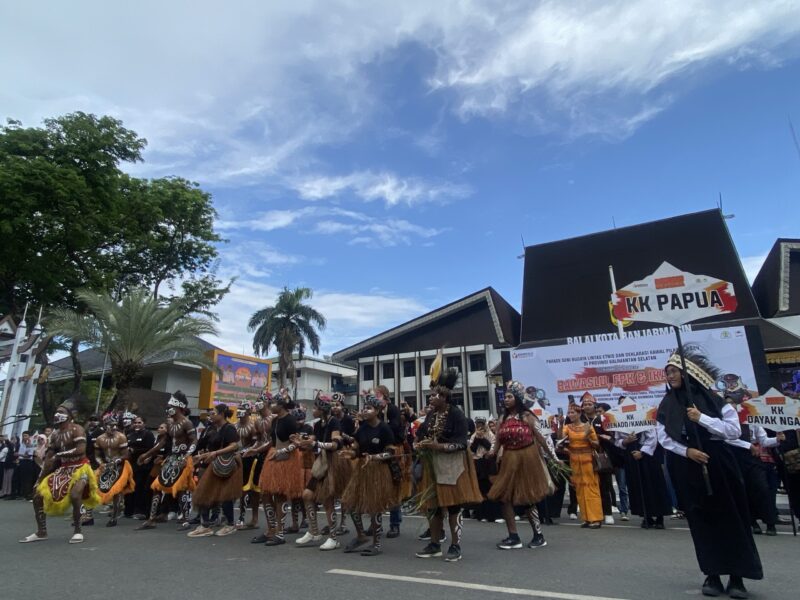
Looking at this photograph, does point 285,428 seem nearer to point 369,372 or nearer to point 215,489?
point 215,489

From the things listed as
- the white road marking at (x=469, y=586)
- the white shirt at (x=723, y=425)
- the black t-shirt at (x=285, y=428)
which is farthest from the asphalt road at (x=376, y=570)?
the black t-shirt at (x=285, y=428)

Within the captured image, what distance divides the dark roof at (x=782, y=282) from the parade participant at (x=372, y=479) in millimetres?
25100

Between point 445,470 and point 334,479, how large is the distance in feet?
5.37

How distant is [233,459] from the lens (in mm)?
7605

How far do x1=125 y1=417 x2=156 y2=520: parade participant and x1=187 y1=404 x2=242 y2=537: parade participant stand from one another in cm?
282

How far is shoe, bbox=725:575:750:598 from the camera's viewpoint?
4.08 metres

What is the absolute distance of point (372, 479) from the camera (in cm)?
611

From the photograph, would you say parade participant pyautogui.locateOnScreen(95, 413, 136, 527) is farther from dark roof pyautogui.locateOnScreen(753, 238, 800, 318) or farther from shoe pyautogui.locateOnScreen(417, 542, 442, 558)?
dark roof pyautogui.locateOnScreen(753, 238, 800, 318)

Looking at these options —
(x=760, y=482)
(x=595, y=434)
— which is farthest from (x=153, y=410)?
(x=760, y=482)

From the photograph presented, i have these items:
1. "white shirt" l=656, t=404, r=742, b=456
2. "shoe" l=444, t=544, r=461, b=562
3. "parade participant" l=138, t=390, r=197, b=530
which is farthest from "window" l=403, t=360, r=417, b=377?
"white shirt" l=656, t=404, r=742, b=456

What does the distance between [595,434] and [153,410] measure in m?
25.9

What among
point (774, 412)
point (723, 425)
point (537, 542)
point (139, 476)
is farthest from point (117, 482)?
point (774, 412)

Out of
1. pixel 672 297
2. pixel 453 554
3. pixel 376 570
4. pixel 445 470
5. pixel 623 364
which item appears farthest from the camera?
pixel 623 364

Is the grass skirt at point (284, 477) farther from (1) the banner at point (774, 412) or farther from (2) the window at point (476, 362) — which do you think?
(2) the window at point (476, 362)
